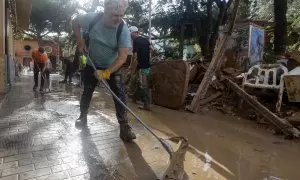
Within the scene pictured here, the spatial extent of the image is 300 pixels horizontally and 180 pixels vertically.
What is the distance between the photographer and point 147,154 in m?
3.68

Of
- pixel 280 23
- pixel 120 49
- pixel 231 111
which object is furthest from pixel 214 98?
pixel 280 23

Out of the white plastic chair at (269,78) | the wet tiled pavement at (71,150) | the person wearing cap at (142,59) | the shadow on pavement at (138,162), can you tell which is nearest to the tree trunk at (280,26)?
the white plastic chair at (269,78)

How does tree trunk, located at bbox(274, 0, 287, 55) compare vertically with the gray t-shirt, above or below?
above

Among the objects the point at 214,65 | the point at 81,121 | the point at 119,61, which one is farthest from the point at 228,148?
the point at 214,65

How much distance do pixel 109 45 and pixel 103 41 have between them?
0.31 feet

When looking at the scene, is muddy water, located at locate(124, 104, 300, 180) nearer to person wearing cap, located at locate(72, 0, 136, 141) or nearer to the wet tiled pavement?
the wet tiled pavement

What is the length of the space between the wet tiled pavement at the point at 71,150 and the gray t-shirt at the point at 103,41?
1081mm

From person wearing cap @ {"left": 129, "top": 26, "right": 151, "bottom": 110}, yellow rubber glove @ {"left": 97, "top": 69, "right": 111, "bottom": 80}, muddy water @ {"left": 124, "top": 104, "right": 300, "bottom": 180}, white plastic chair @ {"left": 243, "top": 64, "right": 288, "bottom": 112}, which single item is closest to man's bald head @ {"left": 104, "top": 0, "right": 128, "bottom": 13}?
yellow rubber glove @ {"left": 97, "top": 69, "right": 111, "bottom": 80}

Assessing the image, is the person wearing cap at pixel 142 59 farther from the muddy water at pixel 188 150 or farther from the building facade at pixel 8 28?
the building facade at pixel 8 28

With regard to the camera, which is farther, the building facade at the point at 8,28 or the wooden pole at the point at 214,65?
the building facade at the point at 8,28

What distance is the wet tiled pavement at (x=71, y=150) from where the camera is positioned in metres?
3.05

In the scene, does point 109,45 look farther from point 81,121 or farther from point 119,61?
point 81,121

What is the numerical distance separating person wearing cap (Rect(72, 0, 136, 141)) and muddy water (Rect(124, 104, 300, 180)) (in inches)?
41.7

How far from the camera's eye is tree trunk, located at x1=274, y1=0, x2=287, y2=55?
1172 centimetres
